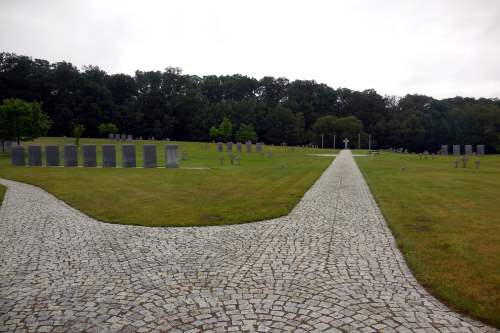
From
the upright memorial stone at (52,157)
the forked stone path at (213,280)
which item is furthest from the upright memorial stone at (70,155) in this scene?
the forked stone path at (213,280)

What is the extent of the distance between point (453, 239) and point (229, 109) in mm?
83237

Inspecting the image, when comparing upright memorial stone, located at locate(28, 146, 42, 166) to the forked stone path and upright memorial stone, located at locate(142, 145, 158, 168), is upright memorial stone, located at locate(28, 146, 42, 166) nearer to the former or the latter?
upright memorial stone, located at locate(142, 145, 158, 168)

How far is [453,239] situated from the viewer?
26.2ft

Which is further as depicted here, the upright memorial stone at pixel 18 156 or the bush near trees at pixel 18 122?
the bush near trees at pixel 18 122

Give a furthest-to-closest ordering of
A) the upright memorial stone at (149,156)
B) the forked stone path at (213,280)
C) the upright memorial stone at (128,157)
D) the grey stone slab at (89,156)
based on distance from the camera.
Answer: the grey stone slab at (89,156)
the upright memorial stone at (128,157)
the upright memorial stone at (149,156)
the forked stone path at (213,280)

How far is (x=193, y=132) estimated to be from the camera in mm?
84312

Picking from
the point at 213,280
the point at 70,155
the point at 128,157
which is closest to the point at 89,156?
the point at 70,155

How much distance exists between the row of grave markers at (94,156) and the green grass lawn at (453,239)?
537 inches

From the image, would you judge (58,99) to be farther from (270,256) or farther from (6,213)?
(270,256)

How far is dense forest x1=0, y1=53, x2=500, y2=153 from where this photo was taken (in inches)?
2899

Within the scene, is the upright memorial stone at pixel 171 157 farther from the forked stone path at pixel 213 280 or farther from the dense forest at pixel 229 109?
the dense forest at pixel 229 109

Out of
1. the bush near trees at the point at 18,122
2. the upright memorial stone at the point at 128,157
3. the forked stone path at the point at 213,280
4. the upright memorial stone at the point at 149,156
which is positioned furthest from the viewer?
the bush near trees at the point at 18,122

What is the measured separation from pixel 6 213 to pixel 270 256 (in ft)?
27.1

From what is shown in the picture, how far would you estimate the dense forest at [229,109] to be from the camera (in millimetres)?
73625
